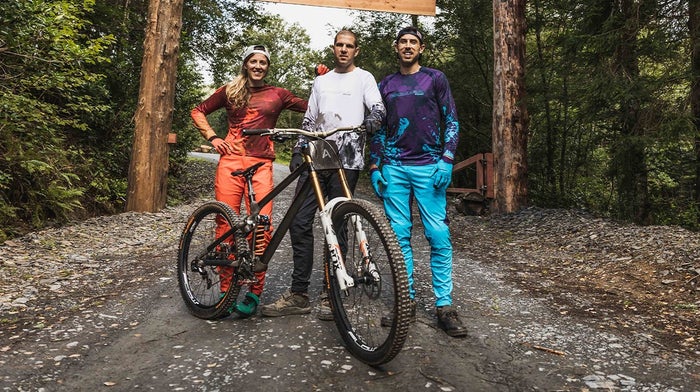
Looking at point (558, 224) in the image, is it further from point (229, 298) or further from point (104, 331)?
point (104, 331)

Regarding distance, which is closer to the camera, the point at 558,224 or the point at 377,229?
the point at 377,229

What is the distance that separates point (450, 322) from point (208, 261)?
1776 mm

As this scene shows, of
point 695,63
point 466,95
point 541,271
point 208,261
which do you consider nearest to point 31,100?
point 208,261

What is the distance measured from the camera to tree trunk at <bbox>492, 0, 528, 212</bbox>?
359 inches

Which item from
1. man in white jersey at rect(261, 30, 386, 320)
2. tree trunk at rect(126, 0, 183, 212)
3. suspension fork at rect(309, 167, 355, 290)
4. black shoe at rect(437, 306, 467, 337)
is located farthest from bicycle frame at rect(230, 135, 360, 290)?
tree trunk at rect(126, 0, 183, 212)

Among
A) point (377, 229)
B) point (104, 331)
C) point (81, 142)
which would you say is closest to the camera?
point (377, 229)

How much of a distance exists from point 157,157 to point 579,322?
25.0 feet

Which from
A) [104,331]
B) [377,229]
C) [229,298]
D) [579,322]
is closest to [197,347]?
[229,298]

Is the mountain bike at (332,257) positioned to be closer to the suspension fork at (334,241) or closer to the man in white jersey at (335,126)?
the suspension fork at (334,241)

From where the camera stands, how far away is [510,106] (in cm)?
921

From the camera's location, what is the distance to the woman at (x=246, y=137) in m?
3.80

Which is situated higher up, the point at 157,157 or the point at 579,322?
the point at 157,157

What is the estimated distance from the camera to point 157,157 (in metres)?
9.20

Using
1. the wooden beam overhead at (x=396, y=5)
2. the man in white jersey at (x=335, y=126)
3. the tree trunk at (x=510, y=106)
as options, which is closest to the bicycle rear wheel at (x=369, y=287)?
the man in white jersey at (x=335, y=126)
